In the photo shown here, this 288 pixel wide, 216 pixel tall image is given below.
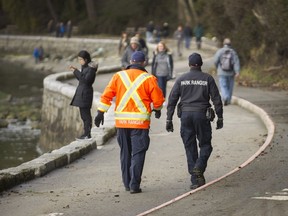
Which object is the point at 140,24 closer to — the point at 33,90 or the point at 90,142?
the point at 33,90

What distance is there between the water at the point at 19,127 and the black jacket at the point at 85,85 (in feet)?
24.5

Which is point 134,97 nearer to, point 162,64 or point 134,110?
point 134,110

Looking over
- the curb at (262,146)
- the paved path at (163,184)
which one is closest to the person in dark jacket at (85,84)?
the paved path at (163,184)

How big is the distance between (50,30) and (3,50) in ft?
13.5

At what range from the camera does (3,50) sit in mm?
74312

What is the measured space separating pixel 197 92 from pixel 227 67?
10046 millimetres

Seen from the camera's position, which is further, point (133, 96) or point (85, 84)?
point (85, 84)

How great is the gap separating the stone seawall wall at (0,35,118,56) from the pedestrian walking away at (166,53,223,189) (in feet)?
154

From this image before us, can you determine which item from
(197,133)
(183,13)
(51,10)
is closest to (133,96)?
(197,133)

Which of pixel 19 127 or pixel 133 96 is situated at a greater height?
pixel 133 96

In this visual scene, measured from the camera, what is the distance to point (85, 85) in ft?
53.5

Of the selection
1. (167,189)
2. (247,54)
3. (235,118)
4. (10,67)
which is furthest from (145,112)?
(10,67)

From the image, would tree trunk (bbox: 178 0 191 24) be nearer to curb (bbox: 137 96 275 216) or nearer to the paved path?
curb (bbox: 137 96 275 216)

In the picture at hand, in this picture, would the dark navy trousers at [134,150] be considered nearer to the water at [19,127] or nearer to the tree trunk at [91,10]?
the water at [19,127]
